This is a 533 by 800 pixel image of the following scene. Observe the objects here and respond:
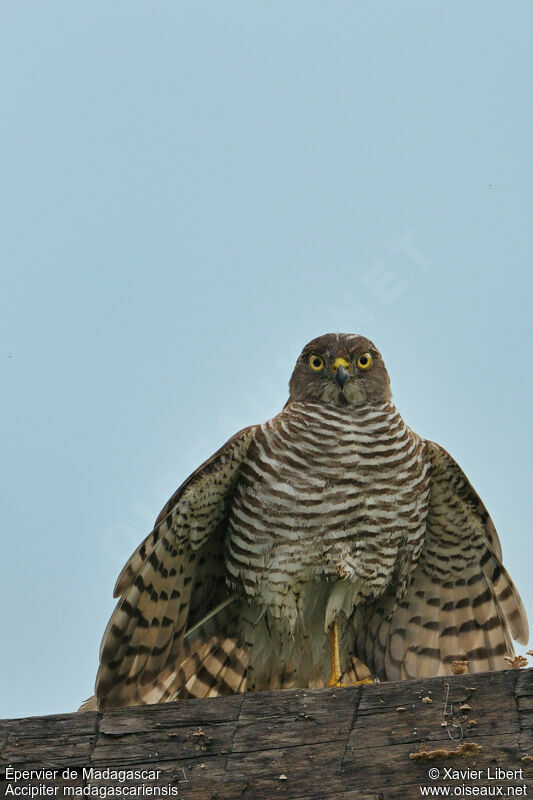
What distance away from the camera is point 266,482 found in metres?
4.54

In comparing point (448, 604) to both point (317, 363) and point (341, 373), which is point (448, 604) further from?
point (317, 363)

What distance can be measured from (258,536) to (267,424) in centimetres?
54

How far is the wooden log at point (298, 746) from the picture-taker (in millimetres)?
2832

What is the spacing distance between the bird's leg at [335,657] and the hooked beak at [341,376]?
3.80 ft

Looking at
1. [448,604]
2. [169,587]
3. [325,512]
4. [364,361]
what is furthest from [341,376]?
[169,587]

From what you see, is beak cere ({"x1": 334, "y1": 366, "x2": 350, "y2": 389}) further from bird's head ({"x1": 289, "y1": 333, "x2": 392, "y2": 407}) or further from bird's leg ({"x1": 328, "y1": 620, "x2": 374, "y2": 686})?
bird's leg ({"x1": 328, "y1": 620, "x2": 374, "y2": 686})

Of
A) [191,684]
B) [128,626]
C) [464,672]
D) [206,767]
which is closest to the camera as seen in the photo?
[206,767]

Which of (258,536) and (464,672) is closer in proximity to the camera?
(464,672)

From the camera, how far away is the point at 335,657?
178 inches

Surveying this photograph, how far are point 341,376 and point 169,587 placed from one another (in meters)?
1.34

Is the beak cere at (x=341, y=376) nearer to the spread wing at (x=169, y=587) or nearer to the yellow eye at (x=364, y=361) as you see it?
the yellow eye at (x=364, y=361)

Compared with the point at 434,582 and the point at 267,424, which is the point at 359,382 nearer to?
the point at 267,424

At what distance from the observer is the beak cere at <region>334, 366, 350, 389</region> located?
16.2 ft

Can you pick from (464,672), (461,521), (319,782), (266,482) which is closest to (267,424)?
(266,482)
